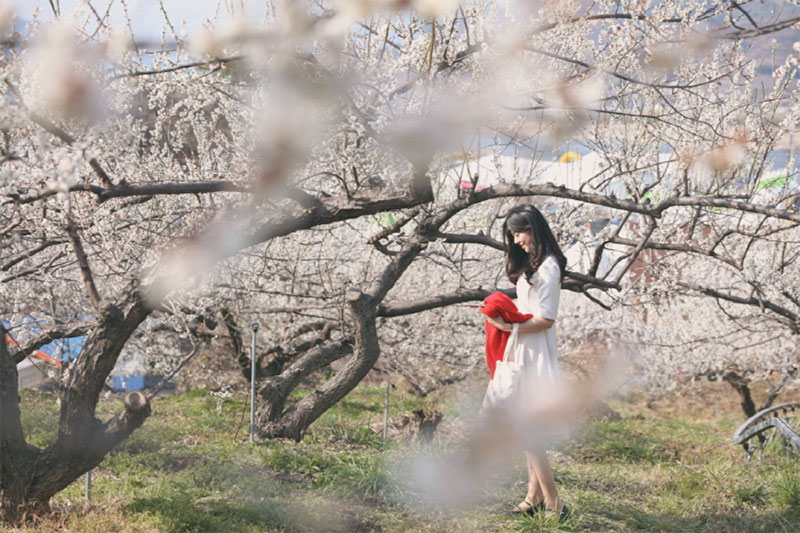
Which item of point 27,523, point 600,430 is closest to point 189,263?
point 27,523

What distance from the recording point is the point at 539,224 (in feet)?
13.5

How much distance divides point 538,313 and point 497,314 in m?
0.21

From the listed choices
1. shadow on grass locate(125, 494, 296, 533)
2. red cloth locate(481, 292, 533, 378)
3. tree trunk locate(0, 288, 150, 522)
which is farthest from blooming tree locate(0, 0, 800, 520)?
red cloth locate(481, 292, 533, 378)

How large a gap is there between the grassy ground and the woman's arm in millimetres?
972

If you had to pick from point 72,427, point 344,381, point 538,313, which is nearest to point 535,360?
point 538,313

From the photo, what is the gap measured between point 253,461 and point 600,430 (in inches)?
198

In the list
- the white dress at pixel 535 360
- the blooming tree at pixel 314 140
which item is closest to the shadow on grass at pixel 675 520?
the white dress at pixel 535 360

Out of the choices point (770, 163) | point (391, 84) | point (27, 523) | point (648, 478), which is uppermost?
point (770, 163)

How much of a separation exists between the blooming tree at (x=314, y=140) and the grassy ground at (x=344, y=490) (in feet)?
1.53

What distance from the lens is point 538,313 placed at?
401 centimetres

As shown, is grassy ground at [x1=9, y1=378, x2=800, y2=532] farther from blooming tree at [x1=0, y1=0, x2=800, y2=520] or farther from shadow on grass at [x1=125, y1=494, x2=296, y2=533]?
blooming tree at [x1=0, y1=0, x2=800, y2=520]

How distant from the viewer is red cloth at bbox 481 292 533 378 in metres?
3.96

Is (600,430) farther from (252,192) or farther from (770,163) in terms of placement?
(252,192)

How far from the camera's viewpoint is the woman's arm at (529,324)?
397cm
